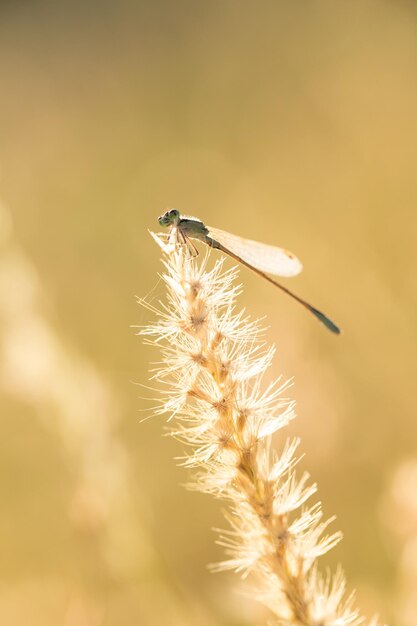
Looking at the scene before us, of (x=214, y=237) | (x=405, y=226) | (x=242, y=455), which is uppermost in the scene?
(x=405, y=226)

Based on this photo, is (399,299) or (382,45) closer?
(399,299)

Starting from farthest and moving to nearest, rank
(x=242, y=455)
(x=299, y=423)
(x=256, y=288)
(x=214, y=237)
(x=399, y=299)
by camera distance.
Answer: (x=256, y=288) < (x=399, y=299) < (x=299, y=423) < (x=214, y=237) < (x=242, y=455)

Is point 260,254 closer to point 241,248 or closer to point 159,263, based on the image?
point 241,248

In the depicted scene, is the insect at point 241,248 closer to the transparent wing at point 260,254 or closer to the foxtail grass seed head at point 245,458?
the transparent wing at point 260,254

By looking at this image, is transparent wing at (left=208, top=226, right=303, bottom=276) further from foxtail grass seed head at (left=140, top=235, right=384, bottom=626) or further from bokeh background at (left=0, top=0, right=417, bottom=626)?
foxtail grass seed head at (left=140, top=235, right=384, bottom=626)

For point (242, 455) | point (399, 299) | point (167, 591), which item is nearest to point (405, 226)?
point (399, 299)

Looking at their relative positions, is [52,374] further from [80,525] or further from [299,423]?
[299,423]
